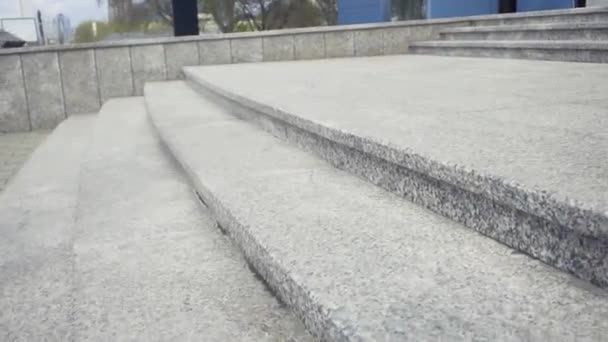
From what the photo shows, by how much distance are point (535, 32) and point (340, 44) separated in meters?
2.22

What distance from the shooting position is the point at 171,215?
2.04 metres

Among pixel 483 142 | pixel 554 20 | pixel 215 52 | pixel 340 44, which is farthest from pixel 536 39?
pixel 483 142

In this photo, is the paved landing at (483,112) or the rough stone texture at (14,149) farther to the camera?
the rough stone texture at (14,149)

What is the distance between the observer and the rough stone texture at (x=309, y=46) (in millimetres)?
6488

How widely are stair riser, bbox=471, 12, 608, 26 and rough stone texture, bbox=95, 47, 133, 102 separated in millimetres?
4036

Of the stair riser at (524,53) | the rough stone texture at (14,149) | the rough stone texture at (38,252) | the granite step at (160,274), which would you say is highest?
the stair riser at (524,53)

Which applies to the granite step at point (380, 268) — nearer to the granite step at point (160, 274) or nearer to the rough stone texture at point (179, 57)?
the granite step at point (160, 274)

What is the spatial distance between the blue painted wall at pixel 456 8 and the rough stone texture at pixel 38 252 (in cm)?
734

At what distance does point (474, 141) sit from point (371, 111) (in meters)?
0.75

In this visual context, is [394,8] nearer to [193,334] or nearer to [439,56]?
[439,56]

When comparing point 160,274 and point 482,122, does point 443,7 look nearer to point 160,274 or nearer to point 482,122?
point 482,122

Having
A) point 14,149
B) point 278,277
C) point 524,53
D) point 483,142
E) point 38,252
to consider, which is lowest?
point 14,149

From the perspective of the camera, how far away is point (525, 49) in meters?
4.82

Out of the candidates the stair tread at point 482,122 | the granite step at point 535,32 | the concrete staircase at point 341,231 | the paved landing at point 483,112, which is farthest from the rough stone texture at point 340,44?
the concrete staircase at point 341,231
